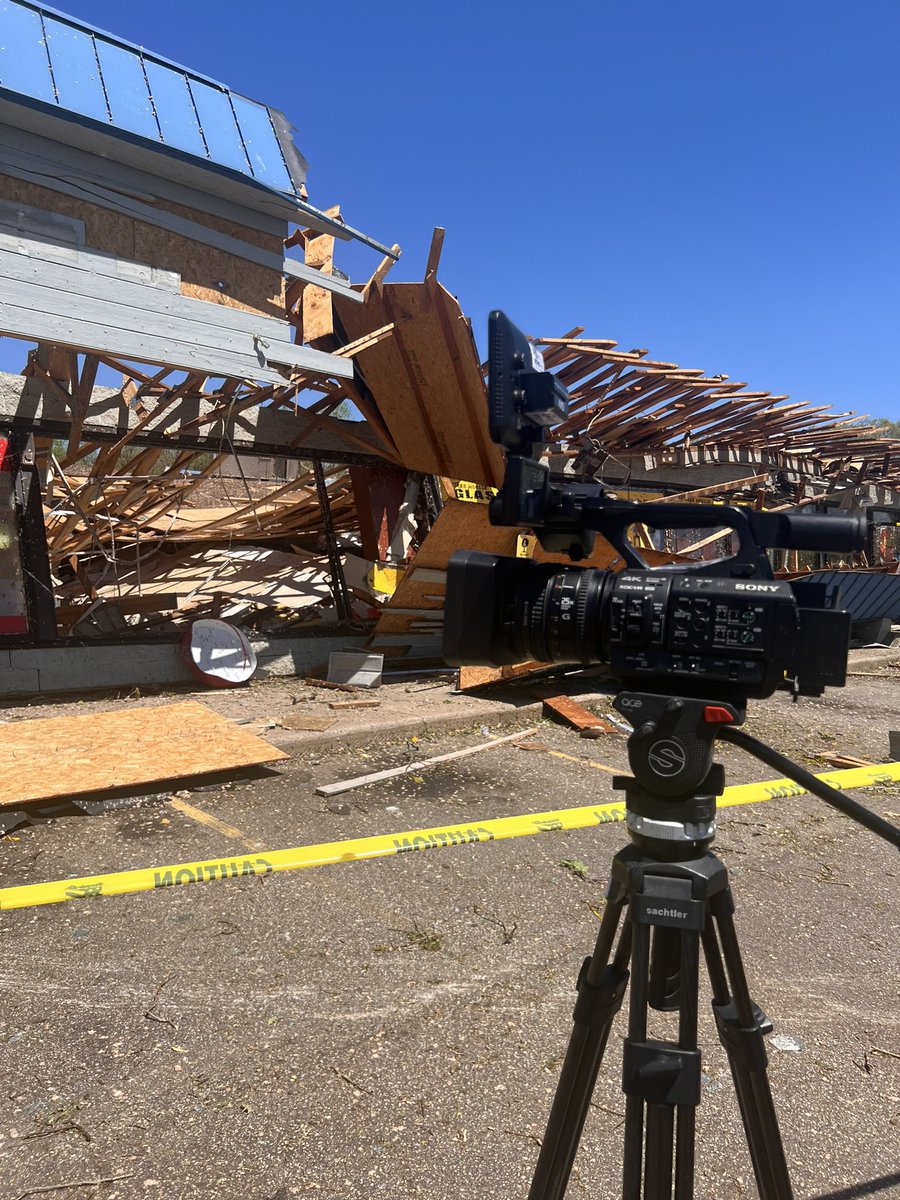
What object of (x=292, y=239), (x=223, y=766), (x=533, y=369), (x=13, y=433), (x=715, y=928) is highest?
(x=292, y=239)

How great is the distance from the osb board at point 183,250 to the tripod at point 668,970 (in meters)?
6.83

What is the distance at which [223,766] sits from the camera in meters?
5.12

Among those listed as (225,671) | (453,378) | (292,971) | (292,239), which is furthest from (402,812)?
(292,239)

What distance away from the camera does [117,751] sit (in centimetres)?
525

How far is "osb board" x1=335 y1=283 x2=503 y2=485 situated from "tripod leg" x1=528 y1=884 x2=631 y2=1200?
7.54 meters

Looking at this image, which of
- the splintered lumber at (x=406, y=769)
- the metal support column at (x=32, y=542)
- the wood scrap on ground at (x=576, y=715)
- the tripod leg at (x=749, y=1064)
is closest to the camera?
the tripod leg at (x=749, y=1064)

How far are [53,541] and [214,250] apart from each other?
4.25 metres

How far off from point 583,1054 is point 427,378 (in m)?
8.08

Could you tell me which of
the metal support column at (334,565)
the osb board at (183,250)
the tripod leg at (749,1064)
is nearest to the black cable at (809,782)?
the tripod leg at (749,1064)

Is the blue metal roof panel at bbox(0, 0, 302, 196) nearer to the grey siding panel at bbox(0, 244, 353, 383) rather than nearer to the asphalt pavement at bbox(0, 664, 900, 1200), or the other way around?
the grey siding panel at bbox(0, 244, 353, 383)

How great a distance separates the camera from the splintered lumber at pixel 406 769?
5.23 metres

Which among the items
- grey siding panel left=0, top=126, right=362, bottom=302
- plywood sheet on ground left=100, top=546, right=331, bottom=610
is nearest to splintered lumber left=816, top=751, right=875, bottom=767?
grey siding panel left=0, top=126, right=362, bottom=302

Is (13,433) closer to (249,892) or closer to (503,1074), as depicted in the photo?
(249,892)

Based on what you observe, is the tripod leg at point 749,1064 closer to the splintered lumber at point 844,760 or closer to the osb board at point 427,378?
the splintered lumber at point 844,760
